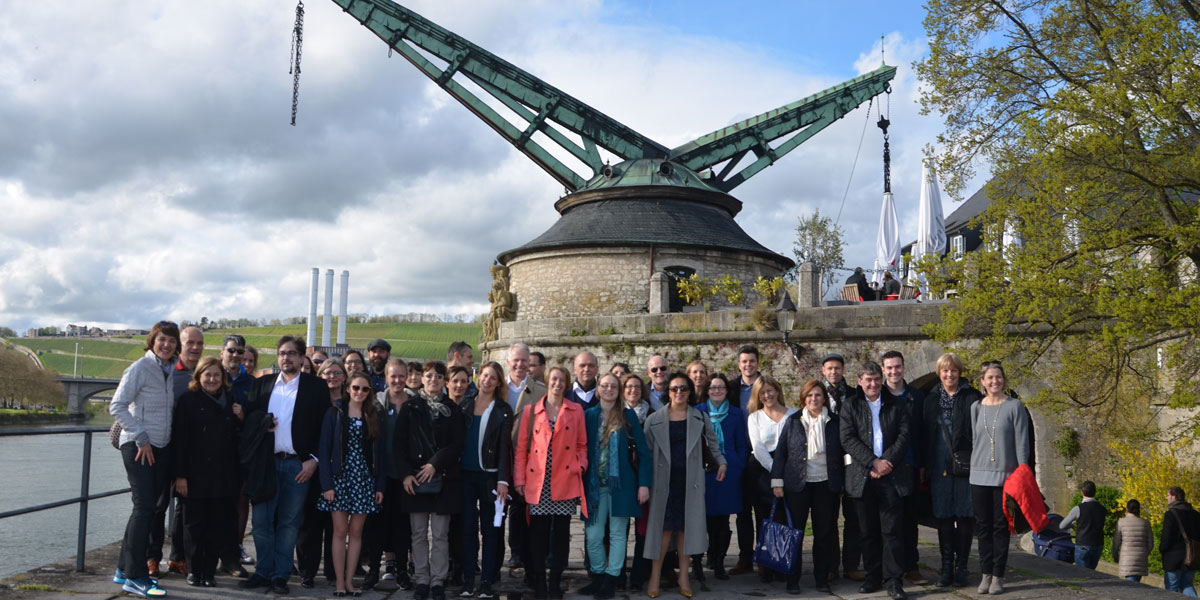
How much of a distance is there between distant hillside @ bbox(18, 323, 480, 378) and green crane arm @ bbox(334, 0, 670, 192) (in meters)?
40.1

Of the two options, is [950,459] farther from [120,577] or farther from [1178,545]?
[120,577]

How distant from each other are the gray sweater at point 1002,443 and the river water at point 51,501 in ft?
19.7

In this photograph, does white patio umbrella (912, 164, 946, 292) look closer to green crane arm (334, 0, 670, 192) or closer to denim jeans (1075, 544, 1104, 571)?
green crane arm (334, 0, 670, 192)

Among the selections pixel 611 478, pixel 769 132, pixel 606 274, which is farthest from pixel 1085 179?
pixel 769 132

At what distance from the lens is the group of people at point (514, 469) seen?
5414 mm

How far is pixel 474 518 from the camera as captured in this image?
18.5 feet

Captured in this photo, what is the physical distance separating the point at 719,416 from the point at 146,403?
3.79 m

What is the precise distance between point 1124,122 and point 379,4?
21.1m

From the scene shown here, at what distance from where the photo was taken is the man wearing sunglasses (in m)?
6.35

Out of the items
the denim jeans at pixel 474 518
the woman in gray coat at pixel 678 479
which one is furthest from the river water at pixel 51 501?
the woman in gray coat at pixel 678 479

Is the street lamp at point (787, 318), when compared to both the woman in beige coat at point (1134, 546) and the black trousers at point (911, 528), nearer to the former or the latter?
the woman in beige coat at point (1134, 546)

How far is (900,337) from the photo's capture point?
13109 millimetres


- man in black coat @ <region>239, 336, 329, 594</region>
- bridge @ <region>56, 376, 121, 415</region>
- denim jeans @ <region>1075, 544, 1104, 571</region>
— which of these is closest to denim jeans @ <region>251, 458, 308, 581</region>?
man in black coat @ <region>239, 336, 329, 594</region>

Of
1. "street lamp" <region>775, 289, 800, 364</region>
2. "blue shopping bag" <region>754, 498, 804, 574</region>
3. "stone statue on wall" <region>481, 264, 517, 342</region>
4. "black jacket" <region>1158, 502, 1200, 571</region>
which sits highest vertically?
"stone statue on wall" <region>481, 264, 517, 342</region>
